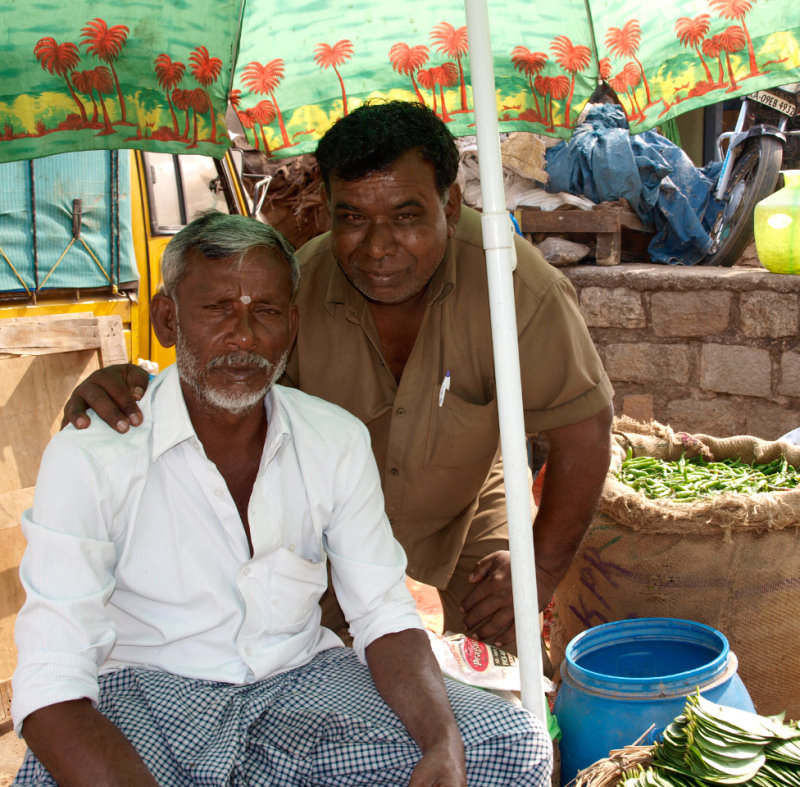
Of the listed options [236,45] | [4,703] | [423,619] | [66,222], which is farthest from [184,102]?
[66,222]

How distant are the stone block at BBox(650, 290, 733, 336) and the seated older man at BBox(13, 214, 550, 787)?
3398 millimetres

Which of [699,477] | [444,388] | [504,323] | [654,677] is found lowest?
[654,677]

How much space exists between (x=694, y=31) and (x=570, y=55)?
352 millimetres

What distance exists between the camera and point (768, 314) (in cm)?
474

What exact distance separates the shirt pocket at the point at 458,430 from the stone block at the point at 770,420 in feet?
9.34

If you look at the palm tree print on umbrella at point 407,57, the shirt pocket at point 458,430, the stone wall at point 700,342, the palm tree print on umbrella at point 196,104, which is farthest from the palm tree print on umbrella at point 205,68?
the stone wall at point 700,342

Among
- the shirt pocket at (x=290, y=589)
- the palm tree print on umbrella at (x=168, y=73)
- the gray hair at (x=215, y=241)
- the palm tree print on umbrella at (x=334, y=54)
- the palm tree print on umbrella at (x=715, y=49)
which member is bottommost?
the shirt pocket at (x=290, y=589)

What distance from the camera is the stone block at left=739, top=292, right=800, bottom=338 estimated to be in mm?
4656

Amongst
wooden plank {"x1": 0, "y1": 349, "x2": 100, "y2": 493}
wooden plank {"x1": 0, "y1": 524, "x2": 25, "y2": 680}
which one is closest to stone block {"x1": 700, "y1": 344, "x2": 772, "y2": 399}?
wooden plank {"x1": 0, "y1": 349, "x2": 100, "y2": 493}

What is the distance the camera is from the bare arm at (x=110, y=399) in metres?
1.89

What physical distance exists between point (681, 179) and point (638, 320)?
4.38 ft

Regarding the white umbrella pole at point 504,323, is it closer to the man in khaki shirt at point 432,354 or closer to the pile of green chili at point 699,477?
the man in khaki shirt at point 432,354

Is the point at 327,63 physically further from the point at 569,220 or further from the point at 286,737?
the point at 569,220

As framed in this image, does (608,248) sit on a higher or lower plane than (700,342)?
higher
